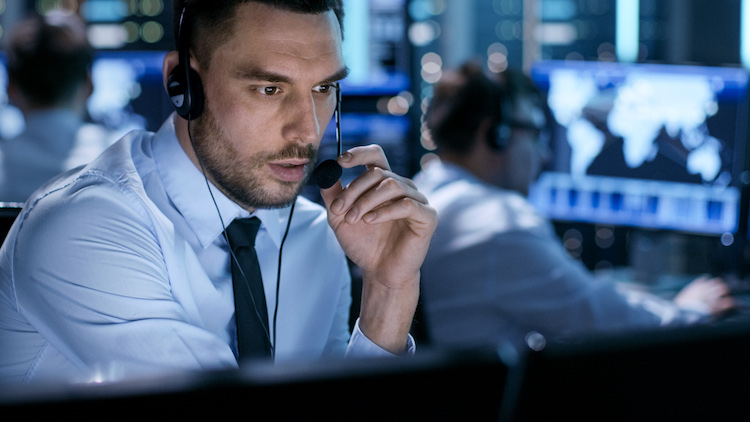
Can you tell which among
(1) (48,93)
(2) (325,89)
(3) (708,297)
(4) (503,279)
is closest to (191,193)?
(2) (325,89)

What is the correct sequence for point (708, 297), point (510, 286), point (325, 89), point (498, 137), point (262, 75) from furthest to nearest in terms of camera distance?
point (498, 137) → point (708, 297) → point (510, 286) → point (325, 89) → point (262, 75)

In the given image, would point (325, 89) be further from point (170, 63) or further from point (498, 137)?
point (498, 137)

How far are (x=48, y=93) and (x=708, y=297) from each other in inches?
88.4

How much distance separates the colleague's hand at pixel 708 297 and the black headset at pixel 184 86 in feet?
4.84

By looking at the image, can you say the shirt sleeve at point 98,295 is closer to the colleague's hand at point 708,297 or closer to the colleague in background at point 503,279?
the colleague in background at point 503,279

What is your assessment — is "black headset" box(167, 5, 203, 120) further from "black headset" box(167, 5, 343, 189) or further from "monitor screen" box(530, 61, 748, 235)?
"monitor screen" box(530, 61, 748, 235)

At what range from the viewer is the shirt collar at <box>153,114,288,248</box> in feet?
3.72

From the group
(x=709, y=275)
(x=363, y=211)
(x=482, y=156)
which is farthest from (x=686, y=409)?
(x=709, y=275)

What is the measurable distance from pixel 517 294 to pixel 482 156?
506 mm

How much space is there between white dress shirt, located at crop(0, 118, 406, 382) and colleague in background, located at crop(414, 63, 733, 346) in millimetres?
755

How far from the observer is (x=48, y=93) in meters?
2.53

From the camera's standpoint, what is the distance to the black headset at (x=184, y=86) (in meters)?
1.12

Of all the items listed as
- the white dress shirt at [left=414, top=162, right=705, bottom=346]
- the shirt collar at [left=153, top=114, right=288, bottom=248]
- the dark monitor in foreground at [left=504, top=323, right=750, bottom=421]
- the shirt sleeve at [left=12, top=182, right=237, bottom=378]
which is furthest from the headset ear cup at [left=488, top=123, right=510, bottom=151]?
the dark monitor in foreground at [left=504, top=323, right=750, bottom=421]

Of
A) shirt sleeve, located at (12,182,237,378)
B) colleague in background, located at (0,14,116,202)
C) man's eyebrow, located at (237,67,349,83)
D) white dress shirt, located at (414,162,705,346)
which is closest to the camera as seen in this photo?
shirt sleeve, located at (12,182,237,378)
